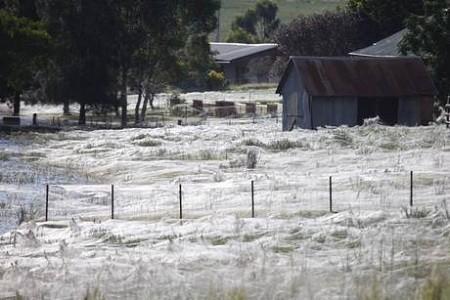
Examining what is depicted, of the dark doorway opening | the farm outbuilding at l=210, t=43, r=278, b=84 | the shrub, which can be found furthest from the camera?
A: the farm outbuilding at l=210, t=43, r=278, b=84

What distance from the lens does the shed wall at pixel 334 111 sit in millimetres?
45875

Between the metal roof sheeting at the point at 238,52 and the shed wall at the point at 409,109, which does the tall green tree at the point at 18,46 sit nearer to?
the shed wall at the point at 409,109

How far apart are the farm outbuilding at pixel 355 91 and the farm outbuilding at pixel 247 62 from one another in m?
55.9

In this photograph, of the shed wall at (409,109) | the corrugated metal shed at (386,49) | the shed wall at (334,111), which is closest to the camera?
the shed wall at (334,111)

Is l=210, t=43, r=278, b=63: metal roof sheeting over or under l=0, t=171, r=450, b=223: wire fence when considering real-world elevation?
over

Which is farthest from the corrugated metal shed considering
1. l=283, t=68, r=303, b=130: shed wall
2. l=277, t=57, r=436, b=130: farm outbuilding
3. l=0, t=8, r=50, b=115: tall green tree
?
l=0, t=8, r=50, b=115: tall green tree

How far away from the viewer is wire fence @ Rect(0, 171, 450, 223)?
2145 cm

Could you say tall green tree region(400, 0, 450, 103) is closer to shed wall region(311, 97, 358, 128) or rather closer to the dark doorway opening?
the dark doorway opening

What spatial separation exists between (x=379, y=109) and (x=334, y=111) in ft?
7.15

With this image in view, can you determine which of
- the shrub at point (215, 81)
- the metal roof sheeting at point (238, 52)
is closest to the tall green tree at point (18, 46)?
the shrub at point (215, 81)

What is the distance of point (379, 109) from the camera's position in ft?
154

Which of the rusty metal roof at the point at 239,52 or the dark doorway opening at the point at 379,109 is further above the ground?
the rusty metal roof at the point at 239,52

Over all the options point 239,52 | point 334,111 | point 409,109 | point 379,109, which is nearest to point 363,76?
point 379,109

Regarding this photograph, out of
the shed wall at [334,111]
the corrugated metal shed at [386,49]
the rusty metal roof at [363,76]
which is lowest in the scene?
the shed wall at [334,111]
